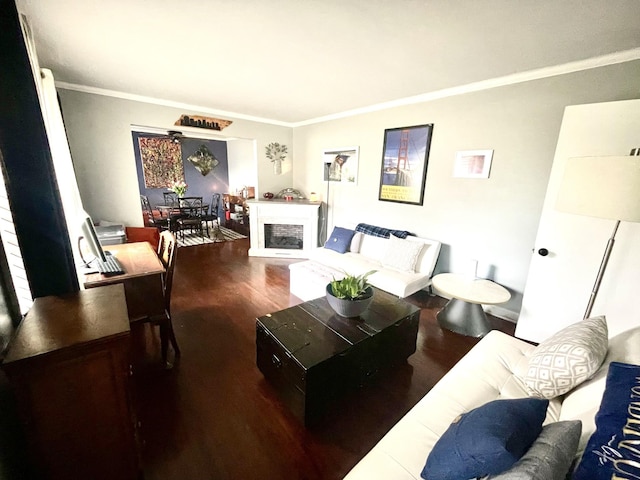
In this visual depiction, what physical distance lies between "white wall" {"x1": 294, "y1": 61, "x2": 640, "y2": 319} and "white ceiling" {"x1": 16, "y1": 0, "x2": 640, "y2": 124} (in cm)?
18

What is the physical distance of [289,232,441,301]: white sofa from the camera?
281cm

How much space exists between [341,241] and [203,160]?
545 centimetres

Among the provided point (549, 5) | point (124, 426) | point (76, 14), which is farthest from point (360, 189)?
point (124, 426)

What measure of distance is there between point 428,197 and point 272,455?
9.76 ft

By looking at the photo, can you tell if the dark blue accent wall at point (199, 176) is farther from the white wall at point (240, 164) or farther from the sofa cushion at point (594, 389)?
the sofa cushion at point (594, 389)

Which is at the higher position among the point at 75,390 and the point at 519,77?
the point at 519,77

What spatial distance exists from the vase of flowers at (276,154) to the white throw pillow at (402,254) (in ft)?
9.38

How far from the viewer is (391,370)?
1934 millimetres

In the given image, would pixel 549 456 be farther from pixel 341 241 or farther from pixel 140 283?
pixel 341 241

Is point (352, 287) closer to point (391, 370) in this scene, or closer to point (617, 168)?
point (391, 370)

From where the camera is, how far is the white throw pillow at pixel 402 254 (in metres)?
3.03

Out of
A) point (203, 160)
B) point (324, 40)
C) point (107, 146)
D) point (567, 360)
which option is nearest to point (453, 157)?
point (324, 40)

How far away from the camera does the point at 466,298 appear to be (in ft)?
7.33

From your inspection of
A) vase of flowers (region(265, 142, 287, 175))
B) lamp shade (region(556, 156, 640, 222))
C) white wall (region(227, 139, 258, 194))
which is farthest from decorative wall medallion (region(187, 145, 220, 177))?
lamp shade (region(556, 156, 640, 222))
